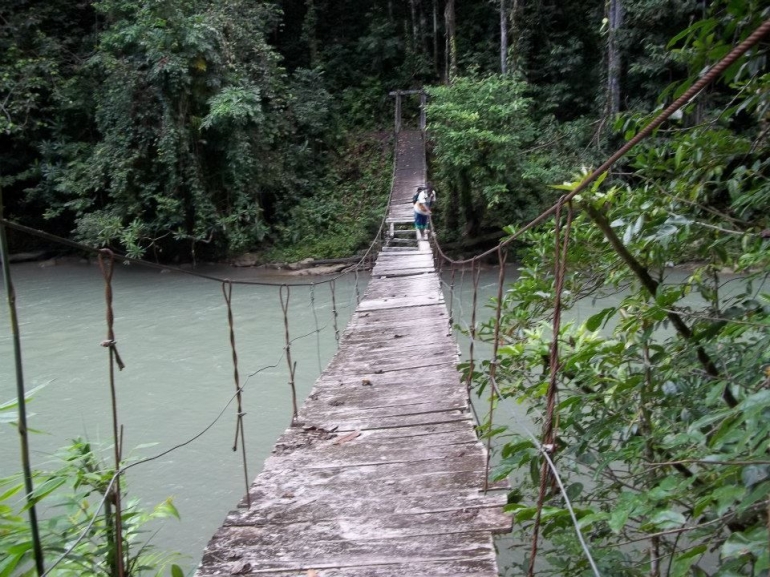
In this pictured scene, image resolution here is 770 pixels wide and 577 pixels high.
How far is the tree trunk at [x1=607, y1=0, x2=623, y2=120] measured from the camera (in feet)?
29.6

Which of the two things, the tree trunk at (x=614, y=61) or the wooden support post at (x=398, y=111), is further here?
the wooden support post at (x=398, y=111)

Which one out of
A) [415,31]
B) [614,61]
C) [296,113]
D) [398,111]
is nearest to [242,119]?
[296,113]

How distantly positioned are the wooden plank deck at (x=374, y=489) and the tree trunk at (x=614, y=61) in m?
7.91

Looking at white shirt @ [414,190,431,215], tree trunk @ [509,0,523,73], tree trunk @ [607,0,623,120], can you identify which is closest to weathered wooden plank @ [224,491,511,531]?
white shirt @ [414,190,431,215]

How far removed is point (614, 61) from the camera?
910 cm

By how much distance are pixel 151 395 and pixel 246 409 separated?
3.02 feet

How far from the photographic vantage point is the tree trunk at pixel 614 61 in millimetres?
9008

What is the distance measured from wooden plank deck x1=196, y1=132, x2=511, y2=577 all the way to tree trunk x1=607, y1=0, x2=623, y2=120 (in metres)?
7.91

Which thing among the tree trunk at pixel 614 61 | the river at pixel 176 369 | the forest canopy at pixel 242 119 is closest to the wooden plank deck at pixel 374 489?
the river at pixel 176 369

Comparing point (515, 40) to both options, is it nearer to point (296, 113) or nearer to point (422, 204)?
point (296, 113)

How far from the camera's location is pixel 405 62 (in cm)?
1293

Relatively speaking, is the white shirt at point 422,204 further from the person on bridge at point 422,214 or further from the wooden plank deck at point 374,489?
the wooden plank deck at point 374,489

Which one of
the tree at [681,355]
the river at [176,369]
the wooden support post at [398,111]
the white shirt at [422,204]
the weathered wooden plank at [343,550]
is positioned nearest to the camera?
the tree at [681,355]

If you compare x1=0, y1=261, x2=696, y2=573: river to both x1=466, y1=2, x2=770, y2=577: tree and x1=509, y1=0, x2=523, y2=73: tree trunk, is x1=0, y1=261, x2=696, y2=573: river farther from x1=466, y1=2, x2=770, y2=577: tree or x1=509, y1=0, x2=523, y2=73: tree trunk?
x1=509, y1=0, x2=523, y2=73: tree trunk
